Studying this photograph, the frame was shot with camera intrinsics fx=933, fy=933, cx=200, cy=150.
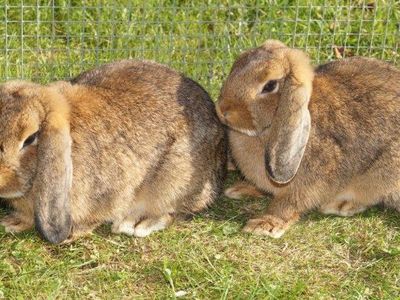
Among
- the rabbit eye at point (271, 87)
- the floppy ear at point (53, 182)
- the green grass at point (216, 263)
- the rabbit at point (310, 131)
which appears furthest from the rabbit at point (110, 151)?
the rabbit eye at point (271, 87)

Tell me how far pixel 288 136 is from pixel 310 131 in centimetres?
29

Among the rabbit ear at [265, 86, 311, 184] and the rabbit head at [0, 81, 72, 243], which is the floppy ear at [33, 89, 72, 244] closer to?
the rabbit head at [0, 81, 72, 243]

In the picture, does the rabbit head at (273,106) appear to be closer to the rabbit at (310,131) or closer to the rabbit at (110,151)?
the rabbit at (310,131)

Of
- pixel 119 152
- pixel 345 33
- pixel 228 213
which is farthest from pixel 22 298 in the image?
pixel 345 33

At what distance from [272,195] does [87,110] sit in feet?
4.14

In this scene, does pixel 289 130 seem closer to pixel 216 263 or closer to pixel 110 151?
Answer: pixel 216 263

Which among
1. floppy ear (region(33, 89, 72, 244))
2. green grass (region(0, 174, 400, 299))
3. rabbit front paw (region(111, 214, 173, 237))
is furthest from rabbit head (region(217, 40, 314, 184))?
floppy ear (region(33, 89, 72, 244))

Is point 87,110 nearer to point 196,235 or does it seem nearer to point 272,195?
point 196,235

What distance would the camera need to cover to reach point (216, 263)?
4895 mm

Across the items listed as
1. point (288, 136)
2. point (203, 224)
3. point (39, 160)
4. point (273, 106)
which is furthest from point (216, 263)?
point (39, 160)

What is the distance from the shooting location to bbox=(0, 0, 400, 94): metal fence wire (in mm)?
6195

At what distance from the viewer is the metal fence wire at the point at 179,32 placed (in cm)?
620

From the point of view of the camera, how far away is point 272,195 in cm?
550

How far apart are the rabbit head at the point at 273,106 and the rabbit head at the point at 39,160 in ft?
3.02
